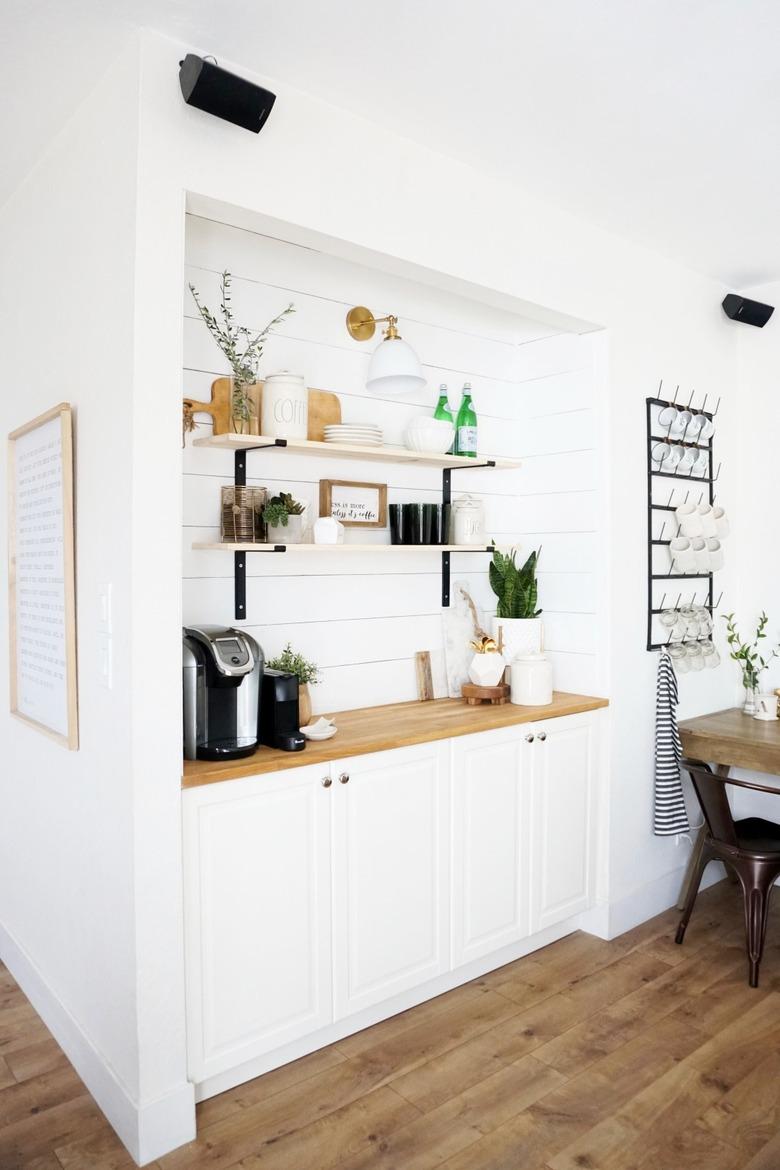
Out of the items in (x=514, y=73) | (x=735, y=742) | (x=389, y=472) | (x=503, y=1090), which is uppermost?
(x=514, y=73)

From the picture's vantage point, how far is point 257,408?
256 cm

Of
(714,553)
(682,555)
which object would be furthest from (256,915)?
(714,553)

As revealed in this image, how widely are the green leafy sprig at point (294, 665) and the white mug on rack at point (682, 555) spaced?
1.59 m

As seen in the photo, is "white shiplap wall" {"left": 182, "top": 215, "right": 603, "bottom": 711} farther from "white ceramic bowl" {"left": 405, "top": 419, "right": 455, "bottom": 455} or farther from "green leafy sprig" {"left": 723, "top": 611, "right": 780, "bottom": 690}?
"green leafy sprig" {"left": 723, "top": 611, "right": 780, "bottom": 690}

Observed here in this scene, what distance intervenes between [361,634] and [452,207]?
4.62ft

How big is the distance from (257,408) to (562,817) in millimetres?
1782

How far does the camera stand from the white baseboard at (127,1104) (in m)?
1.98

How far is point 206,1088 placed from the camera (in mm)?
2191

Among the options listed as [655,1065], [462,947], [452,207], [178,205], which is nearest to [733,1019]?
[655,1065]

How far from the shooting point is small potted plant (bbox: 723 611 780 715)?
3.63 m

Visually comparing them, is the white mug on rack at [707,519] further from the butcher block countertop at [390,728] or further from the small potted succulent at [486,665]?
the small potted succulent at [486,665]

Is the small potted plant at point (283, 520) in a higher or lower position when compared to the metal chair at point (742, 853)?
higher

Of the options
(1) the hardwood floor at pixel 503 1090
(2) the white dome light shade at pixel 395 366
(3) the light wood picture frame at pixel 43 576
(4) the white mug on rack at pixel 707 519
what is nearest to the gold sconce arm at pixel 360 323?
(2) the white dome light shade at pixel 395 366

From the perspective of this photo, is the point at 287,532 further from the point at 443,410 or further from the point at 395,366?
the point at 443,410
